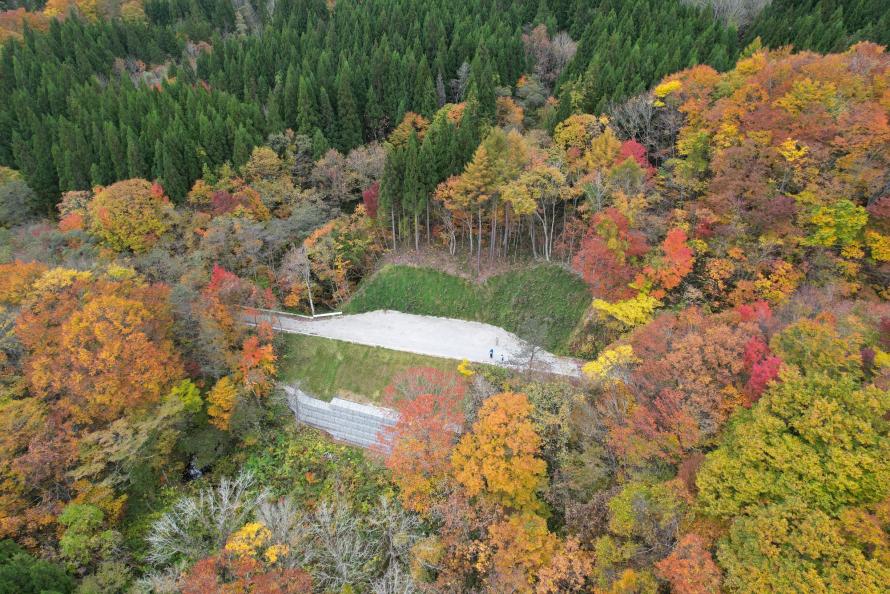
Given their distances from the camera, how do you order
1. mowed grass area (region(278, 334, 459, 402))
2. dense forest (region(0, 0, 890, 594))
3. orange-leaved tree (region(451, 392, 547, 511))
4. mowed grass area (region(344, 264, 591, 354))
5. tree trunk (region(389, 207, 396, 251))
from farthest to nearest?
tree trunk (region(389, 207, 396, 251)) < mowed grass area (region(344, 264, 591, 354)) < mowed grass area (region(278, 334, 459, 402)) < orange-leaved tree (region(451, 392, 547, 511)) < dense forest (region(0, 0, 890, 594))

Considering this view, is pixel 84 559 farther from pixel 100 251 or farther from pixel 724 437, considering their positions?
pixel 724 437

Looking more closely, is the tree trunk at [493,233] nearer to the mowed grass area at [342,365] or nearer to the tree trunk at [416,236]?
the tree trunk at [416,236]

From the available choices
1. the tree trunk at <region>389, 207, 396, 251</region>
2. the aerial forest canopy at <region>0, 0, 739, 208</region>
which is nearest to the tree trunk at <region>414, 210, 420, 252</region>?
the tree trunk at <region>389, 207, 396, 251</region>

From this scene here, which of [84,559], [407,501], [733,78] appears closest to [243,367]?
[84,559]

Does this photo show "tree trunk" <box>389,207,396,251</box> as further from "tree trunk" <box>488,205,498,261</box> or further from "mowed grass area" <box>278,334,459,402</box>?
"mowed grass area" <box>278,334,459,402</box>

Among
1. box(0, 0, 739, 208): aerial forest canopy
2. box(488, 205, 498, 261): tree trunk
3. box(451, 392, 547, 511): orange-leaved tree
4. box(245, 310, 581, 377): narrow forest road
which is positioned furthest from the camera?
box(0, 0, 739, 208): aerial forest canopy

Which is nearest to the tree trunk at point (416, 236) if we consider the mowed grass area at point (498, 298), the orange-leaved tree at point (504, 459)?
the mowed grass area at point (498, 298)

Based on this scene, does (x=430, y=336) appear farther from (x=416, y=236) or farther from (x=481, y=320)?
(x=416, y=236)
